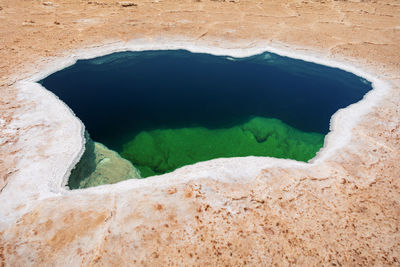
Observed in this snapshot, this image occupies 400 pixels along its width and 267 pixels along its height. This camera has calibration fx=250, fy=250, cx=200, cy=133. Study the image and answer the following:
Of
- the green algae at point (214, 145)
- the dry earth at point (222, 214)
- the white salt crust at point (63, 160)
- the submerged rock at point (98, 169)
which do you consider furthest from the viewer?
the green algae at point (214, 145)

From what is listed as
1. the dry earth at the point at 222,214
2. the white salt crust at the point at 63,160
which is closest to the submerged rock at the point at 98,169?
the white salt crust at the point at 63,160

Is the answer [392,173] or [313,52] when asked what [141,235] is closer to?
[392,173]

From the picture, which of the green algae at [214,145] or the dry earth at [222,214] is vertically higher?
the dry earth at [222,214]

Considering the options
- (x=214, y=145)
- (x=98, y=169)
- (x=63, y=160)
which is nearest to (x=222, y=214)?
(x=63, y=160)

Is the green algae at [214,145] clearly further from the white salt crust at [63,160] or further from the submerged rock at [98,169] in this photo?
the white salt crust at [63,160]

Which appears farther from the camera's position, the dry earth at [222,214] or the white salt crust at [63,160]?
the white salt crust at [63,160]

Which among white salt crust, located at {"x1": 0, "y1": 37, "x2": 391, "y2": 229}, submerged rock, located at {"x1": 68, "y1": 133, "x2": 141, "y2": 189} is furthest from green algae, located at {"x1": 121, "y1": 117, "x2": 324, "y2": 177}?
white salt crust, located at {"x1": 0, "y1": 37, "x2": 391, "y2": 229}
